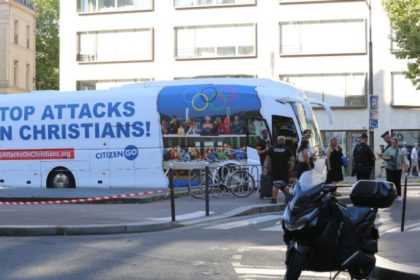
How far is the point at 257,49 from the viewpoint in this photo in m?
39.3

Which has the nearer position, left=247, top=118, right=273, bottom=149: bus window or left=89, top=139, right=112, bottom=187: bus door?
left=247, top=118, right=273, bottom=149: bus window

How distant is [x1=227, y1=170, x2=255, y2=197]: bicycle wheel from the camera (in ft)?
60.4

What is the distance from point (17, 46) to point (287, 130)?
3845 cm

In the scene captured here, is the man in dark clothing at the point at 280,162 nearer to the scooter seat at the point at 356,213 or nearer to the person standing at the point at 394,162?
the person standing at the point at 394,162

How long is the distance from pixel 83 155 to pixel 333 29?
20863mm

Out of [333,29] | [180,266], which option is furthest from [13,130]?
[333,29]

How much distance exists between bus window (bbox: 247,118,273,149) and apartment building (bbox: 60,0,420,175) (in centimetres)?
1739

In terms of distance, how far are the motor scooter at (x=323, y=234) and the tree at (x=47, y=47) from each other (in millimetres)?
59541

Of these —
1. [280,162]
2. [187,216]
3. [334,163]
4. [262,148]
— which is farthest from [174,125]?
[187,216]

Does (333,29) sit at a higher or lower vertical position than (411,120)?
higher

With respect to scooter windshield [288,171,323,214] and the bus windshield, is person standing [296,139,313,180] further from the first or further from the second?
scooter windshield [288,171,323,214]

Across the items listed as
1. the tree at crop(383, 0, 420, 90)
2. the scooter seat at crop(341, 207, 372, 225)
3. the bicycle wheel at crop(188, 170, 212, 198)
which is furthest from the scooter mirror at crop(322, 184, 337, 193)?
the tree at crop(383, 0, 420, 90)

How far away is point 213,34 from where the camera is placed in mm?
39906

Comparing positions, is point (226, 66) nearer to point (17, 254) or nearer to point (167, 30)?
point (167, 30)
